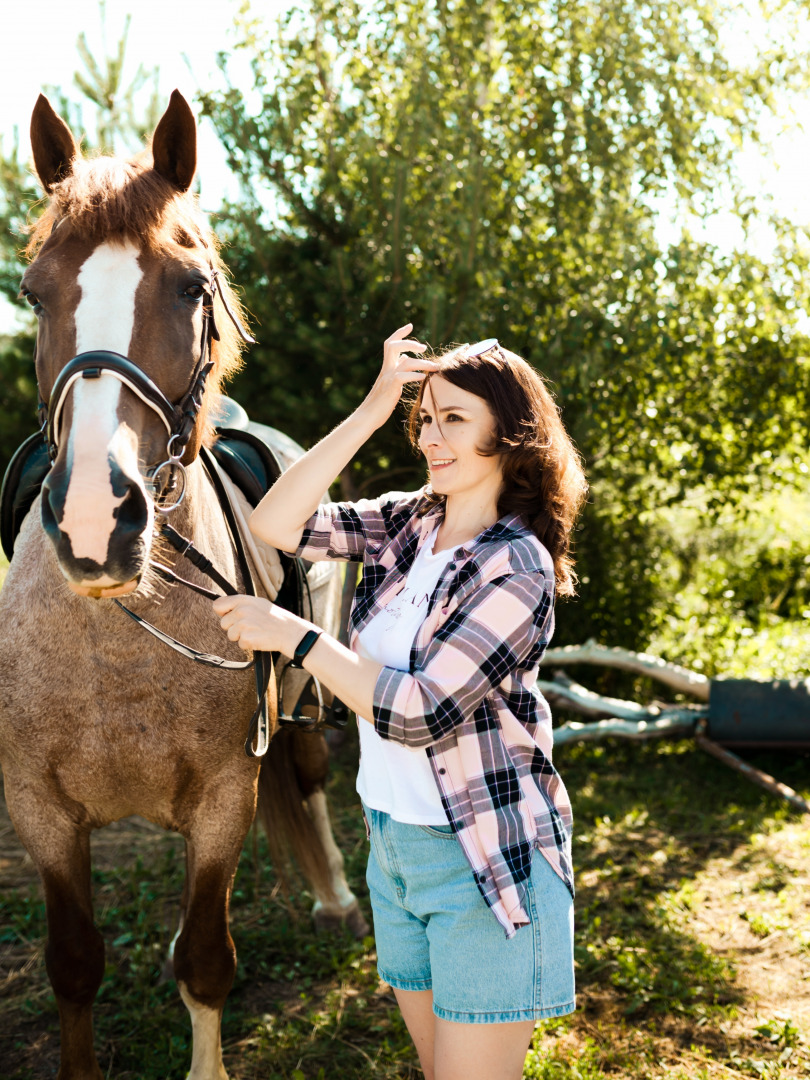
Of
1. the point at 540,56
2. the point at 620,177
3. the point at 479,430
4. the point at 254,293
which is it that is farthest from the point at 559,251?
the point at 479,430

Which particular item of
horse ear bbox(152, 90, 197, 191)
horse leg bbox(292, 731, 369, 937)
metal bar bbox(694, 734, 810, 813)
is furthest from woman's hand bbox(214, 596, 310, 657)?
metal bar bbox(694, 734, 810, 813)

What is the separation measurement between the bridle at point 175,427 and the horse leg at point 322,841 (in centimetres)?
127

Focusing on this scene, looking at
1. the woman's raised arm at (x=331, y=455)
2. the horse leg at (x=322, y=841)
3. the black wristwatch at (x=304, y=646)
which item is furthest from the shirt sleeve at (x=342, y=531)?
the horse leg at (x=322, y=841)

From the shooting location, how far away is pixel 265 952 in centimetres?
304

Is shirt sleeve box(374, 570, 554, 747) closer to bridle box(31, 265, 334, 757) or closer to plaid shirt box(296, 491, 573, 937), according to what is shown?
plaid shirt box(296, 491, 573, 937)

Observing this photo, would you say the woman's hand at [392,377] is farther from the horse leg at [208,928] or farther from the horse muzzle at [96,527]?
the horse leg at [208,928]

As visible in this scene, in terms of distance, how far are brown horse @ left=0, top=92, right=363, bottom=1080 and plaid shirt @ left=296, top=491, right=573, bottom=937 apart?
532mm

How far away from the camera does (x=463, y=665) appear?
1346 mm

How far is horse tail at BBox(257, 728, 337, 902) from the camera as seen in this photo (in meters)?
3.07

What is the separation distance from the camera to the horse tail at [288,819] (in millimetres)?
3074

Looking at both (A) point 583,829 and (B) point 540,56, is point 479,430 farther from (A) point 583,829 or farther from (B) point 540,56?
(B) point 540,56

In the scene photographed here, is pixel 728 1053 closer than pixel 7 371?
Yes

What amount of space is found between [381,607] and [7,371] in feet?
15.5

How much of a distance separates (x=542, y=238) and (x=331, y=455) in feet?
15.5
